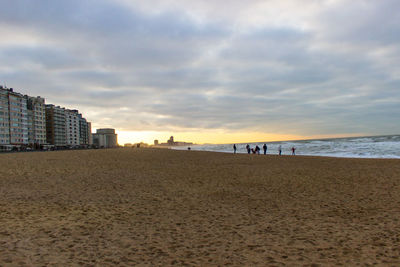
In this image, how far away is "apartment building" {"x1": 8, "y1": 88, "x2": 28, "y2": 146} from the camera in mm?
89438

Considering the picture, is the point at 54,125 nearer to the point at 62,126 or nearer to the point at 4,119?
the point at 62,126

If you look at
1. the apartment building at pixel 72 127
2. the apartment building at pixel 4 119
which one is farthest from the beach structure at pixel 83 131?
the apartment building at pixel 4 119

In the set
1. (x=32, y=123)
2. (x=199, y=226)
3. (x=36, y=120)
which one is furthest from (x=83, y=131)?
(x=199, y=226)

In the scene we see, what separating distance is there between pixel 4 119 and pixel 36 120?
2131 centimetres

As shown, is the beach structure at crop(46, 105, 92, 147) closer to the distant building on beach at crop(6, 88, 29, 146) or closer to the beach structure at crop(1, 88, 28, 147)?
the distant building on beach at crop(6, 88, 29, 146)

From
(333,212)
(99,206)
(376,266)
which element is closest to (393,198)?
(333,212)

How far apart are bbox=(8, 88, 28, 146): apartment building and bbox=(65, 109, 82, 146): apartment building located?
35.4 metres

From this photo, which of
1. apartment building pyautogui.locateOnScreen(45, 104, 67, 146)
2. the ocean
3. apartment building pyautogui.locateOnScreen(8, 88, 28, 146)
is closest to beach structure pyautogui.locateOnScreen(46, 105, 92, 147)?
apartment building pyautogui.locateOnScreen(45, 104, 67, 146)

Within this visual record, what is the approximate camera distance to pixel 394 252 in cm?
464

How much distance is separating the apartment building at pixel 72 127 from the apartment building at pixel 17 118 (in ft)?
116

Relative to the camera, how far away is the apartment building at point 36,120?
103 metres

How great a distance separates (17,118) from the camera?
9262 centimetres

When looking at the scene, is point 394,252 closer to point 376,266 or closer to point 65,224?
point 376,266

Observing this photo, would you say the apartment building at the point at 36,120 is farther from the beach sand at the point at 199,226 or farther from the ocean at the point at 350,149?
the beach sand at the point at 199,226
